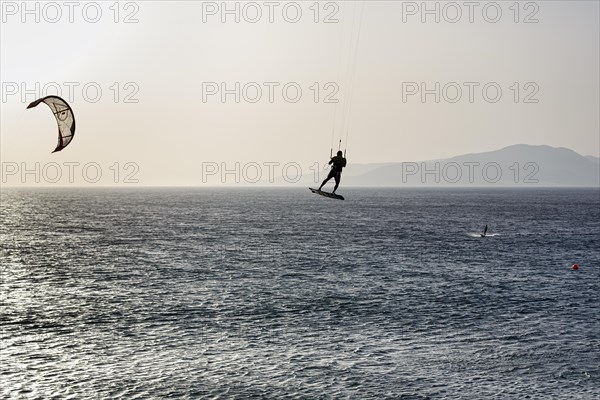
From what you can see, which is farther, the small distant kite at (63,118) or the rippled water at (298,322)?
the rippled water at (298,322)

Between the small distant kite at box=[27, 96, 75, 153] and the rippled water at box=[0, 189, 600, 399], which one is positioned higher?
the small distant kite at box=[27, 96, 75, 153]

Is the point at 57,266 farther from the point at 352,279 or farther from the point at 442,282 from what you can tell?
the point at 442,282

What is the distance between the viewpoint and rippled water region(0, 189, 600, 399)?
128ft

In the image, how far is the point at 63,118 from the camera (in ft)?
95.6

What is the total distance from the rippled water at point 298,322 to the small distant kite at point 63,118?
48.9 ft

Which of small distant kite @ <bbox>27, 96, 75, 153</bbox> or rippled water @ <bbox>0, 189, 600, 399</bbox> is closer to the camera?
small distant kite @ <bbox>27, 96, 75, 153</bbox>

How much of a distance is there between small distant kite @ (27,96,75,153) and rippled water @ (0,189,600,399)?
1492 cm

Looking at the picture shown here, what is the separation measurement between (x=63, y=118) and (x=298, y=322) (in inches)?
1151

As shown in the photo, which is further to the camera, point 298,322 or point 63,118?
point 298,322

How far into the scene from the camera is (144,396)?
3625 cm

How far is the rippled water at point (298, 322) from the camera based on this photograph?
38906mm

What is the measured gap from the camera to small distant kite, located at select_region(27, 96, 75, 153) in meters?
28.2

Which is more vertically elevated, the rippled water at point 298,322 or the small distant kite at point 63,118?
the small distant kite at point 63,118

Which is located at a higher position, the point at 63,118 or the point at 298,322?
the point at 63,118
